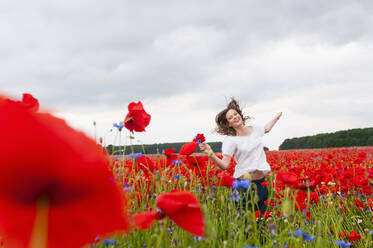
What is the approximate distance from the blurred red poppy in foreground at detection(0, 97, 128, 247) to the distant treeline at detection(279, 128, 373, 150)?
2710 centimetres

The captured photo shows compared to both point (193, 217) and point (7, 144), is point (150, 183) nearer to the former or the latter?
point (193, 217)

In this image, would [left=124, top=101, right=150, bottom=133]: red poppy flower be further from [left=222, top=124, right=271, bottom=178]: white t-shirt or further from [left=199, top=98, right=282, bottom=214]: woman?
[left=222, top=124, right=271, bottom=178]: white t-shirt

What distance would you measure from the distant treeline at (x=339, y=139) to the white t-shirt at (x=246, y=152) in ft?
77.8

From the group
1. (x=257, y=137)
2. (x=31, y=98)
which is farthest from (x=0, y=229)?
(x=257, y=137)

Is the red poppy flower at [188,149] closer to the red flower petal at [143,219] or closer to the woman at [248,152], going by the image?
the woman at [248,152]

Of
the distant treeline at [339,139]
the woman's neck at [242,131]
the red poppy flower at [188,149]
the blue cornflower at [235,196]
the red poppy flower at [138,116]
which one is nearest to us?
the red poppy flower at [138,116]

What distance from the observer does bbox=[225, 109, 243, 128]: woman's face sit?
3.93 meters

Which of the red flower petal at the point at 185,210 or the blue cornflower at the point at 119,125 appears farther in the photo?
the blue cornflower at the point at 119,125

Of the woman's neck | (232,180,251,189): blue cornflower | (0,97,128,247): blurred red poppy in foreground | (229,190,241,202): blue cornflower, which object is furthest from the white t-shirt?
(0,97,128,247): blurred red poppy in foreground

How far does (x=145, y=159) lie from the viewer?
271 cm

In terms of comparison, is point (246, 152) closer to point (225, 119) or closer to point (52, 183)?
point (225, 119)

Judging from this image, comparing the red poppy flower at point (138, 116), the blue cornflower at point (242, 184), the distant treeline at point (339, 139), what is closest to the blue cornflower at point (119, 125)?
the red poppy flower at point (138, 116)

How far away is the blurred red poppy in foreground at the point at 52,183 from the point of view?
42 cm

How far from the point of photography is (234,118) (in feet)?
12.9
